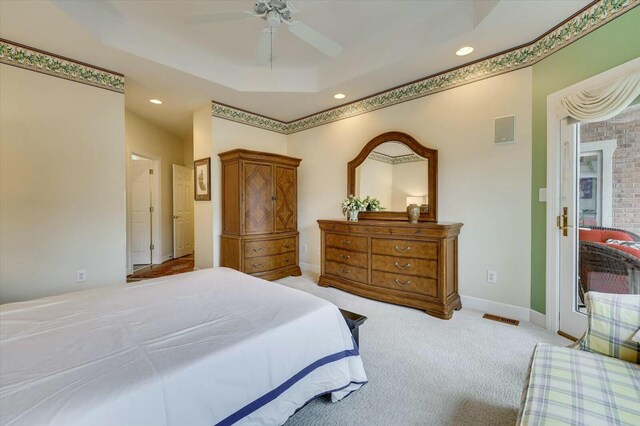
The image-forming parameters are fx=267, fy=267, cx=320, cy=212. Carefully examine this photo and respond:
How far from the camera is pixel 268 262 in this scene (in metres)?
4.04

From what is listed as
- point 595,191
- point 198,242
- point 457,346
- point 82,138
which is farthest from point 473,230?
point 82,138

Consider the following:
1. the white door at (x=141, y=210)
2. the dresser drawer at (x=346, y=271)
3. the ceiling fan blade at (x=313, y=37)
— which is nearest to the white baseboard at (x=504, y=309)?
the dresser drawer at (x=346, y=271)

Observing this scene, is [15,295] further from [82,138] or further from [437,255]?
[437,255]

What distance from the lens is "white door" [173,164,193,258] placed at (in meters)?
5.77

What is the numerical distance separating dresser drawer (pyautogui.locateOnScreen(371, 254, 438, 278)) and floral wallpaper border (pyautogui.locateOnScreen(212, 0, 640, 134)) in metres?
2.04

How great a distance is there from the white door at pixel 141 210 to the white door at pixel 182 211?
0.54 m

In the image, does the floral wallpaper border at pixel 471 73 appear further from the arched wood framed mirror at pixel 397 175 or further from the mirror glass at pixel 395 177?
the mirror glass at pixel 395 177

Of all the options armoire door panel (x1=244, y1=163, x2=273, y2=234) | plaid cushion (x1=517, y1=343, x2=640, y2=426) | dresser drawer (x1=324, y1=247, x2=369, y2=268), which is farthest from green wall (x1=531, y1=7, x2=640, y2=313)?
armoire door panel (x1=244, y1=163, x2=273, y2=234)

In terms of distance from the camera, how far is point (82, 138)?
2953 millimetres

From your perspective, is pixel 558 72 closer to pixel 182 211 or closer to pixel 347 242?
pixel 347 242

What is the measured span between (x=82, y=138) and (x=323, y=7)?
291 centimetres

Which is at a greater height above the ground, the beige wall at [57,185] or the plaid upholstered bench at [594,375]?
the beige wall at [57,185]

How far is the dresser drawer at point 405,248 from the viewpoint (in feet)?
9.26

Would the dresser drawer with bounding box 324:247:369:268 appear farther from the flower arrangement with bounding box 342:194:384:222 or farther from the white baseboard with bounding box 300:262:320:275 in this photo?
the white baseboard with bounding box 300:262:320:275
